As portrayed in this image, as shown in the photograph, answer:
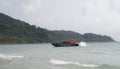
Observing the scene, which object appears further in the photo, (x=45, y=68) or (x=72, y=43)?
(x=72, y=43)

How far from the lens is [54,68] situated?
29.9 metres

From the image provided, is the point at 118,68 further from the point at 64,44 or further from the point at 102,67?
the point at 64,44

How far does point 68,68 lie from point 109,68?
4.88 m

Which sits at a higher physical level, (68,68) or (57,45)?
(57,45)

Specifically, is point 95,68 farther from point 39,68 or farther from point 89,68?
point 39,68

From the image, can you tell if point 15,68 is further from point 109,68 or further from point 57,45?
point 57,45

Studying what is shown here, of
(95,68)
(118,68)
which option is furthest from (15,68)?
(118,68)

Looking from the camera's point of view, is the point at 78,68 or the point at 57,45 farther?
the point at 57,45

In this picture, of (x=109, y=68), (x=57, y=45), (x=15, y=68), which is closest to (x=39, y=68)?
(x=15, y=68)

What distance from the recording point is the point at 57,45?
114 m

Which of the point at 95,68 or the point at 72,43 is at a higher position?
the point at 72,43

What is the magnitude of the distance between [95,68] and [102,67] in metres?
1.47

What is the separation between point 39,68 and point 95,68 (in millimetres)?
6383

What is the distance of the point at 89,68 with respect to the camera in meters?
29.7
